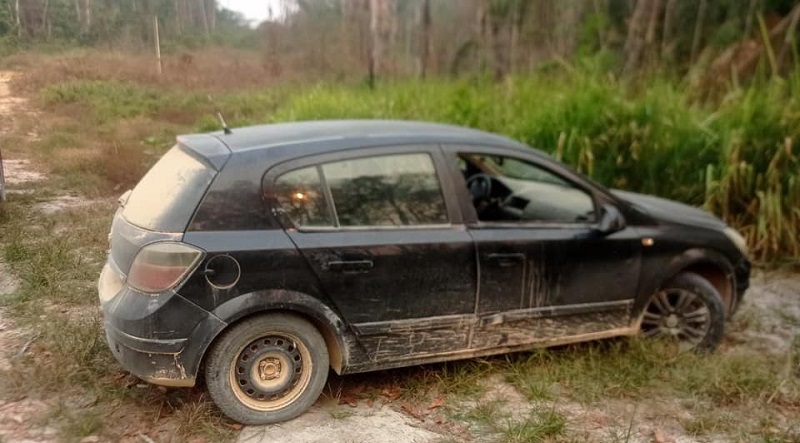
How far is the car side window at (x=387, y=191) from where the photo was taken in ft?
12.3

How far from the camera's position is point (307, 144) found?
3.78 metres

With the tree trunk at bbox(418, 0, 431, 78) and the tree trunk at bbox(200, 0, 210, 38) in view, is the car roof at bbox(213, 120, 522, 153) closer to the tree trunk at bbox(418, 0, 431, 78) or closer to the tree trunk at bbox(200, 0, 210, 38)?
the tree trunk at bbox(200, 0, 210, 38)

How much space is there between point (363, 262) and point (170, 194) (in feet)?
3.50

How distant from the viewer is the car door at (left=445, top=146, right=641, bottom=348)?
13.3 ft

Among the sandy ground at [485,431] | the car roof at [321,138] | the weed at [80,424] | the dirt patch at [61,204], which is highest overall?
the car roof at [321,138]

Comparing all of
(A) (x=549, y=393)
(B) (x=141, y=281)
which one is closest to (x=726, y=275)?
(A) (x=549, y=393)

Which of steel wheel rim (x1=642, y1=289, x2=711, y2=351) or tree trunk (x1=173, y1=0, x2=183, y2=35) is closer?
steel wheel rim (x1=642, y1=289, x2=711, y2=351)

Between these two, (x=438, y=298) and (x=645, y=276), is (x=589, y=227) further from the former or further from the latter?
(x=438, y=298)

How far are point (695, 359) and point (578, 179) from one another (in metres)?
1.42

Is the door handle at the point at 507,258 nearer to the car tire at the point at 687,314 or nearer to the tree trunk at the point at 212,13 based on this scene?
the car tire at the point at 687,314

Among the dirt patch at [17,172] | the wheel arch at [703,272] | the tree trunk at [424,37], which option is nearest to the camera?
the wheel arch at [703,272]

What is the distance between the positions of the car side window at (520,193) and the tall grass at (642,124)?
8.69 ft

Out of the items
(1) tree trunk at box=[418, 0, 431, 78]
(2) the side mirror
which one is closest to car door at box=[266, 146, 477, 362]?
(2) the side mirror

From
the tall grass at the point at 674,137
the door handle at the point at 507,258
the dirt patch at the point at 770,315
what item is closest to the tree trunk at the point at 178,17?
the tall grass at the point at 674,137
